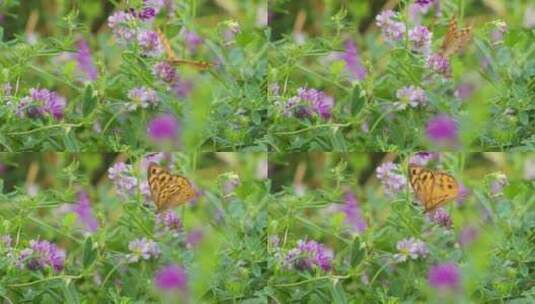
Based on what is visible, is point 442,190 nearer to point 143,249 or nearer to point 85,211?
point 143,249

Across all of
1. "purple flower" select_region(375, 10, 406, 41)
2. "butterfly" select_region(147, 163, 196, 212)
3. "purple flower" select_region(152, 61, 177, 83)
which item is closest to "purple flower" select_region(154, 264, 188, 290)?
"butterfly" select_region(147, 163, 196, 212)

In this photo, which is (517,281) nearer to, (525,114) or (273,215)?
(525,114)

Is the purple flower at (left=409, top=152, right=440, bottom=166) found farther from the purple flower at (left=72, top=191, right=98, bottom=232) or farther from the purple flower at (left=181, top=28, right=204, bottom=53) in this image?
the purple flower at (left=72, top=191, right=98, bottom=232)

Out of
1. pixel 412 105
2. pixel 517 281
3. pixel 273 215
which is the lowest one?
pixel 517 281

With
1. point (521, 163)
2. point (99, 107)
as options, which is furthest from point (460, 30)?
point (99, 107)

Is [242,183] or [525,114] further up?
[525,114]
